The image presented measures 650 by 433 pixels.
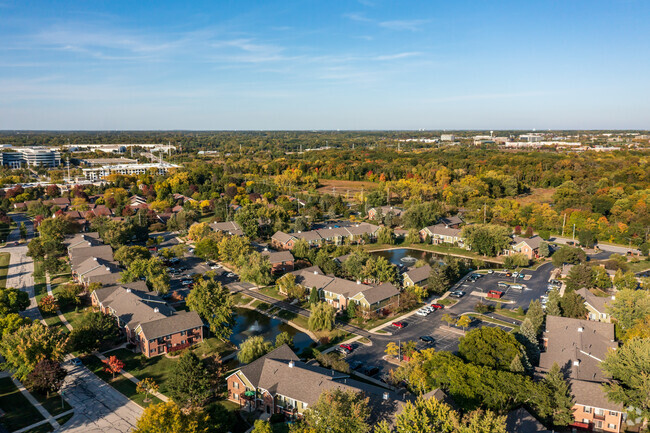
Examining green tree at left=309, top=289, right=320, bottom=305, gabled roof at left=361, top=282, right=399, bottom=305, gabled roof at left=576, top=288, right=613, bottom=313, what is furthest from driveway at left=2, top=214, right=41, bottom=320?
gabled roof at left=576, top=288, right=613, bottom=313

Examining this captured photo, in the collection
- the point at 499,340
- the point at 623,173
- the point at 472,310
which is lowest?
the point at 472,310

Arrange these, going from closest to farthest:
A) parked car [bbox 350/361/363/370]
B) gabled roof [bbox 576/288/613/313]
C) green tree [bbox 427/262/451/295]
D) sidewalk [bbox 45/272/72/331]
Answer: parked car [bbox 350/361/363/370] < gabled roof [bbox 576/288/613/313] < sidewalk [bbox 45/272/72/331] < green tree [bbox 427/262/451/295]

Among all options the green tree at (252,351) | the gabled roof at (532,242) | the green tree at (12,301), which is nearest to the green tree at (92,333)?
the green tree at (12,301)

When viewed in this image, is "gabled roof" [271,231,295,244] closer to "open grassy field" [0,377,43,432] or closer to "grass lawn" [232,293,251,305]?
"grass lawn" [232,293,251,305]

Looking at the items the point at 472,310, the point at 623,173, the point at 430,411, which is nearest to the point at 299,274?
the point at 472,310

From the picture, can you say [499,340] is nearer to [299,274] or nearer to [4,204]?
[299,274]

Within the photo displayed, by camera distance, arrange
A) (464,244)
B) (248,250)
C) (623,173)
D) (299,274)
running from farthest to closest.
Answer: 1. (623,173)
2. (464,244)
3. (248,250)
4. (299,274)
